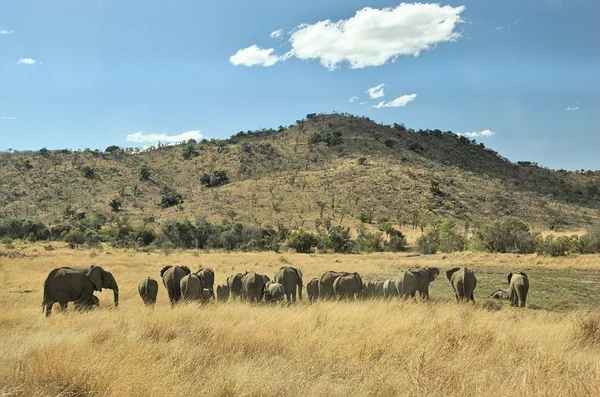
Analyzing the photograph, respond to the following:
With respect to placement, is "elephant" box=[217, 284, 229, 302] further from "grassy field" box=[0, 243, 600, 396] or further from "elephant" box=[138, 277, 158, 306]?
"grassy field" box=[0, 243, 600, 396]

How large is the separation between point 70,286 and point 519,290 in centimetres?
1516

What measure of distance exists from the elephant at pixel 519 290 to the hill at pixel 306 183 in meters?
51.8

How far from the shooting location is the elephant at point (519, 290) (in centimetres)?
1566

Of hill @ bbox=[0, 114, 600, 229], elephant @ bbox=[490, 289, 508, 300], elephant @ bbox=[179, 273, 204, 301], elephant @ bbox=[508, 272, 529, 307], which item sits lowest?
elephant @ bbox=[490, 289, 508, 300]

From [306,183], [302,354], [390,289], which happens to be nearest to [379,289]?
[390,289]

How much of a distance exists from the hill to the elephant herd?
52.7 m

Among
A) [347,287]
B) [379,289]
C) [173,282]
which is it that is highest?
[173,282]

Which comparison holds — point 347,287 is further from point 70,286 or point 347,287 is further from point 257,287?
point 70,286

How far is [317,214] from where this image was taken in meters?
78.8

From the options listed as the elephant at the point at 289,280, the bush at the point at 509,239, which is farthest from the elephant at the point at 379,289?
the bush at the point at 509,239

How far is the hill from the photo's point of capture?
81000mm

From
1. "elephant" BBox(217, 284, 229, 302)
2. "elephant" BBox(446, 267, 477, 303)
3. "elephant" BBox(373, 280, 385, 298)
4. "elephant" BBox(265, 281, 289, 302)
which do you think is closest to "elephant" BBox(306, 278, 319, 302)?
"elephant" BBox(265, 281, 289, 302)

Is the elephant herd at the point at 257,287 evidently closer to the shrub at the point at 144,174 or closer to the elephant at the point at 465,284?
the elephant at the point at 465,284

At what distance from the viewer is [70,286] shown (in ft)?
45.0
